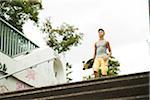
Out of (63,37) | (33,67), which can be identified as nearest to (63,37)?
(63,37)

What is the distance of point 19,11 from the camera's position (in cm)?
1820

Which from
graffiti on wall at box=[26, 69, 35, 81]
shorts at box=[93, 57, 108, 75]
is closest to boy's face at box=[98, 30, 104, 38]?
shorts at box=[93, 57, 108, 75]

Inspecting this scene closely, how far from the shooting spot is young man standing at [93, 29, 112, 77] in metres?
7.77

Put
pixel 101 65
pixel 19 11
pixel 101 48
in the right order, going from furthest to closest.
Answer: pixel 19 11 < pixel 101 48 < pixel 101 65

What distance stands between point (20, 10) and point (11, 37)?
7102mm

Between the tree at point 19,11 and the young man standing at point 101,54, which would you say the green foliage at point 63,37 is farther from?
the young man standing at point 101,54

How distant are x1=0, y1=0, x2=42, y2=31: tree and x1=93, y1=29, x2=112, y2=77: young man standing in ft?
33.1

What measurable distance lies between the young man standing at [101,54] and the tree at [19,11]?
33.1ft

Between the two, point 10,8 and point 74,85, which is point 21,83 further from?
point 10,8

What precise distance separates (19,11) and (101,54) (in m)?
10.8

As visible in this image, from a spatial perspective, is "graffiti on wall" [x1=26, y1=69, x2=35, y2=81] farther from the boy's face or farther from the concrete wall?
the boy's face

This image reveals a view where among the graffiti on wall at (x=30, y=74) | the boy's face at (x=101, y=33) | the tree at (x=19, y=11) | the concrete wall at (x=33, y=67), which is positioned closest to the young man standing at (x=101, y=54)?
the boy's face at (x=101, y=33)

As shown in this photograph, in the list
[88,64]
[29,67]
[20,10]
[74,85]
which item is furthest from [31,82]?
[20,10]

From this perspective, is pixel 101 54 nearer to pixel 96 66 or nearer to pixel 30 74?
pixel 96 66
